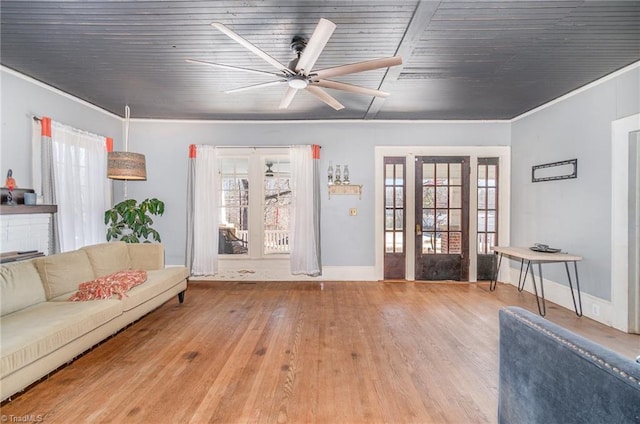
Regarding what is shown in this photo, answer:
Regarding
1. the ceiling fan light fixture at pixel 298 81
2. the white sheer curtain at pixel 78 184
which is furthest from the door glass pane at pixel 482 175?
the white sheer curtain at pixel 78 184

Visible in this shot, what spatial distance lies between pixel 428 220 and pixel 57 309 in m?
4.84

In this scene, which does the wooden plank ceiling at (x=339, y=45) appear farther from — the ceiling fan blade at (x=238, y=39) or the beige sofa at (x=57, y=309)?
the beige sofa at (x=57, y=309)

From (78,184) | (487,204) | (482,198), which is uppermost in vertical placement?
(78,184)

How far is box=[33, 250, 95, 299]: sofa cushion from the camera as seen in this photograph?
2727mm

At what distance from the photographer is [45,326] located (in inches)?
80.9

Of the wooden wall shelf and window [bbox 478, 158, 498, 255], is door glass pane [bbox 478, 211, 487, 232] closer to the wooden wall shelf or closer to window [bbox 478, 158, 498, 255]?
window [bbox 478, 158, 498, 255]

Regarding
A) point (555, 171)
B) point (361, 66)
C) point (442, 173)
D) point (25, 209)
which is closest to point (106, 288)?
point (25, 209)

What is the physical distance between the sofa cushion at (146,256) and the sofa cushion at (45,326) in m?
1.17

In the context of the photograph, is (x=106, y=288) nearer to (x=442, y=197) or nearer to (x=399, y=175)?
(x=399, y=175)

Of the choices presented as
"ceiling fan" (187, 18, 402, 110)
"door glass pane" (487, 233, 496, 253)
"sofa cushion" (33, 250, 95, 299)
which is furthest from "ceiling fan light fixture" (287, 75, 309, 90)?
"door glass pane" (487, 233, 496, 253)

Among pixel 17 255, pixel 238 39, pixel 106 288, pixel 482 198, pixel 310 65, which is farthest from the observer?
pixel 482 198

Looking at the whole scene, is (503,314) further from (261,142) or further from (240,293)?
(261,142)

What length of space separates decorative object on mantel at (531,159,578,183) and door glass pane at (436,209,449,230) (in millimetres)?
1318

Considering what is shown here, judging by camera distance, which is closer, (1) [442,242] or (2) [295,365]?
(2) [295,365]
